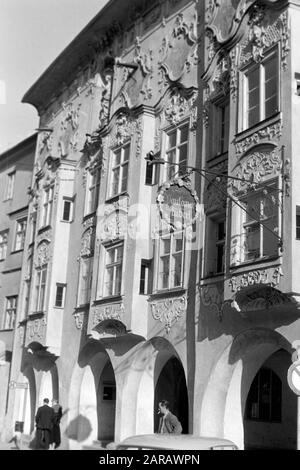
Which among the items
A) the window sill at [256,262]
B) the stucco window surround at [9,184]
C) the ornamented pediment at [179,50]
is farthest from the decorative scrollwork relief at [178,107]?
the stucco window surround at [9,184]

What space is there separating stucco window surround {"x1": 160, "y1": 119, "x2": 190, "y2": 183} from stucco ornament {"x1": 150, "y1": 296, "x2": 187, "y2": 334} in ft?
12.5

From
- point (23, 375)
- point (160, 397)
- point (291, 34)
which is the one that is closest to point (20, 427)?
point (23, 375)

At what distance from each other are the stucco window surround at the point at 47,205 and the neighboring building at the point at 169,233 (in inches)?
3.0

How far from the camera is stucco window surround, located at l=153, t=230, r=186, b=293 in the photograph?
60.5 ft

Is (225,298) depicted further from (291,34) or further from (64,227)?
(64,227)

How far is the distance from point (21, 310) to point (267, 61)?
16511mm

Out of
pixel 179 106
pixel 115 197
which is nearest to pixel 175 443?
pixel 179 106

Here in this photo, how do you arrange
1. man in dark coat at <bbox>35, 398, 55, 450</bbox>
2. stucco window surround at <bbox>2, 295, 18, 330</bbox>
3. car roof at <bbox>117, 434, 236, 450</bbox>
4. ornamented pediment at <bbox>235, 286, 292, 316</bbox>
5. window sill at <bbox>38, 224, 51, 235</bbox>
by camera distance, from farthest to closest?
stucco window surround at <bbox>2, 295, 18, 330</bbox>
window sill at <bbox>38, 224, 51, 235</bbox>
man in dark coat at <bbox>35, 398, 55, 450</bbox>
ornamented pediment at <bbox>235, 286, 292, 316</bbox>
car roof at <bbox>117, 434, 236, 450</bbox>

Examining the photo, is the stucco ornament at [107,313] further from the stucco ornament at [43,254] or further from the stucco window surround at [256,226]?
the stucco window surround at [256,226]

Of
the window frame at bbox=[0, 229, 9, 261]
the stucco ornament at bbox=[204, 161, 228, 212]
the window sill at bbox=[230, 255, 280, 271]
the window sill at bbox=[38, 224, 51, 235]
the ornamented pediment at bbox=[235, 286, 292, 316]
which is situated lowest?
the ornamented pediment at bbox=[235, 286, 292, 316]

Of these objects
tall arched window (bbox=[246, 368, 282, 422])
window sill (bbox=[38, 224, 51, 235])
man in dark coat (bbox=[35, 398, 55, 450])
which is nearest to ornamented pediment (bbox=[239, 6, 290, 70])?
tall arched window (bbox=[246, 368, 282, 422])

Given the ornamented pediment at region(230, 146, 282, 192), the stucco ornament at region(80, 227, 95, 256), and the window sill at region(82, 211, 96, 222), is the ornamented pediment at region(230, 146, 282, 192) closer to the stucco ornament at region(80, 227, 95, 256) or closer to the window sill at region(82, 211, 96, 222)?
the stucco ornament at region(80, 227, 95, 256)

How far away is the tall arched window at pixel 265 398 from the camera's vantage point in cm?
1966

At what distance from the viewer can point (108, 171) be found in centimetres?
2273
